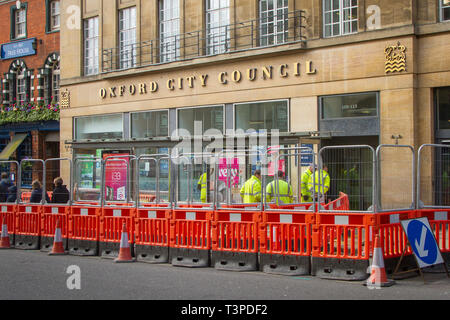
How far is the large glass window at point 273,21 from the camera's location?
22.4 metres

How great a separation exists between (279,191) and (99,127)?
16978mm

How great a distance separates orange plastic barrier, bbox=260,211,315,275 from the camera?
10891 mm

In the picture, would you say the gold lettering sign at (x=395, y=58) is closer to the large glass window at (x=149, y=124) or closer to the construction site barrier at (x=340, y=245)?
the large glass window at (x=149, y=124)

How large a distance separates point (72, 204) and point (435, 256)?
8.14 m

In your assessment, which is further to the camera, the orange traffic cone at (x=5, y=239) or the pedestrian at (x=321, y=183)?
the orange traffic cone at (x=5, y=239)

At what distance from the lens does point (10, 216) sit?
16125mm

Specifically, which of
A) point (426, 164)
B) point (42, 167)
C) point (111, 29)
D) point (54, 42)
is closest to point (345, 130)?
point (426, 164)

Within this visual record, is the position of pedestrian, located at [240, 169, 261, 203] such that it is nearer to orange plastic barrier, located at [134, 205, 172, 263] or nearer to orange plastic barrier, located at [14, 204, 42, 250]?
orange plastic barrier, located at [134, 205, 172, 263]

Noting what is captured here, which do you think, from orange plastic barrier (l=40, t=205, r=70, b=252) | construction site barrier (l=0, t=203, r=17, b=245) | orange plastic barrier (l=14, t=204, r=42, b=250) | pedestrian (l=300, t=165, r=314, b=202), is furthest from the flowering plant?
pedestrian (l=300, t=165, r=314, b=202)

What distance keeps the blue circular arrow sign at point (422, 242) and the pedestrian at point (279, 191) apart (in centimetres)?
325

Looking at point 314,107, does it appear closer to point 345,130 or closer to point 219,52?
point 345,130

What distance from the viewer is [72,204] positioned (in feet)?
47.9

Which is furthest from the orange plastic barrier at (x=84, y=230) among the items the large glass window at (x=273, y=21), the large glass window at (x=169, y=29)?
the large glass window at (x=169, y=29)

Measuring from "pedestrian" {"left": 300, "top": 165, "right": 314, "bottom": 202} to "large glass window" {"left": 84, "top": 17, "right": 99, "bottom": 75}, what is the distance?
1781 cm
